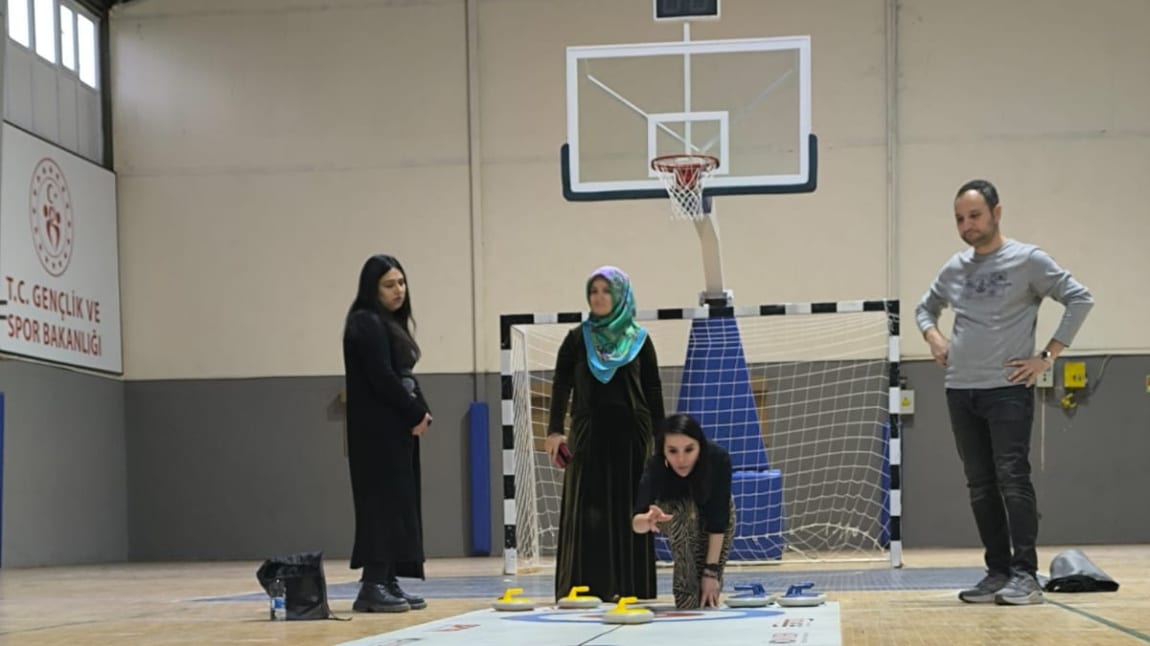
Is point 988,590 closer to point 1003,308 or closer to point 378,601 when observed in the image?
point 1003,308

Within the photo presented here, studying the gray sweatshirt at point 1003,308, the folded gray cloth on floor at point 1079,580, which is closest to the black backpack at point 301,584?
the gray sweatshirt at point 1003,308

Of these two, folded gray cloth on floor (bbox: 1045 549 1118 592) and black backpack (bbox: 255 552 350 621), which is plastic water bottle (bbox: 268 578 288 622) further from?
folded gray cloth on floor (bbox: 1045 549 1118 592)

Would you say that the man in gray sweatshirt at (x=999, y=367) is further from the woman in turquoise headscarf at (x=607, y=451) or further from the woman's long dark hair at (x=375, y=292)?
the woman's long dark hair at (x=375, y=292)

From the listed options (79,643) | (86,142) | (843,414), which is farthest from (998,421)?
(86,142)

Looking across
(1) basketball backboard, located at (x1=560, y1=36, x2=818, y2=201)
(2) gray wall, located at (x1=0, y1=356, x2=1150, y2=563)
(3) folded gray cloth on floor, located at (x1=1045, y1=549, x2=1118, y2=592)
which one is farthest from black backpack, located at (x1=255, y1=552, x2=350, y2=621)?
(2) gray wall, located at (x1=0, y1=356, x2=1150, y2=563)

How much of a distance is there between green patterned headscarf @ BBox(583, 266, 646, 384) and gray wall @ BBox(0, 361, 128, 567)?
7.32 m

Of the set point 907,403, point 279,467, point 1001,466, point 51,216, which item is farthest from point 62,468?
point 1001,466

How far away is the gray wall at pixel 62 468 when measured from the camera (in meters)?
11.1

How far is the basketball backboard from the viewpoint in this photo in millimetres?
8242

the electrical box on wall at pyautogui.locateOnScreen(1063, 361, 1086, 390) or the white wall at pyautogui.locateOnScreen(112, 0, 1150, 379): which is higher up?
the white wall at pyautogui.locateOnScreen(112, 0, 1150, 379)

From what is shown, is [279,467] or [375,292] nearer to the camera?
[375,292]

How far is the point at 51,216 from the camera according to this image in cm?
1167

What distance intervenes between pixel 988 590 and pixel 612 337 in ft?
5.57

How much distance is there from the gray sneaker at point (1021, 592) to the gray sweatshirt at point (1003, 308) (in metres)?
0.71
